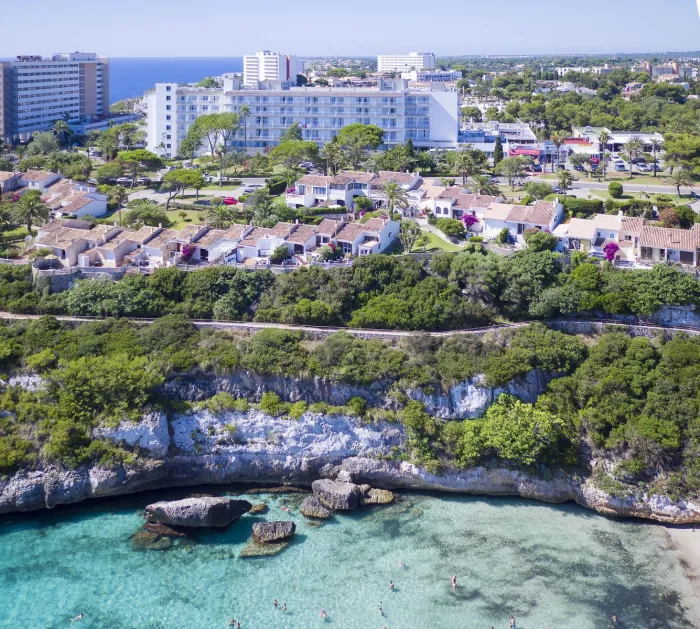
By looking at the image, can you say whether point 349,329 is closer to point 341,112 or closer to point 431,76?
point 341,112

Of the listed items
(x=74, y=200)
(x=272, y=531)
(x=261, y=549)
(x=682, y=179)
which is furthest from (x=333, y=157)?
(x=261, y=549)

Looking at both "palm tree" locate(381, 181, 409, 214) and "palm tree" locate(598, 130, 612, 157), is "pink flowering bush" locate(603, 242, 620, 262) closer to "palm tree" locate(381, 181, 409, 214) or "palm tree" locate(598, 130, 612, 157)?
"palm tree" locate(381, 181, 409, 214)

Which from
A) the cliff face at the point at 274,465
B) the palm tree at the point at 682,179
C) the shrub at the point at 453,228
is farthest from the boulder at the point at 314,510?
the palm tree at the point at 682,179

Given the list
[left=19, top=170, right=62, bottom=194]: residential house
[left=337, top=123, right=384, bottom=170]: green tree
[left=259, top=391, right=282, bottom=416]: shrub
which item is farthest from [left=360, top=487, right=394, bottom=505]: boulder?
[left=19, top=170, right=62, bottom=194]: residential house

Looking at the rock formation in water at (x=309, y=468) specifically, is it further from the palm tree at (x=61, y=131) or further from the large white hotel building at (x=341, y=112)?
the palm tree at (x=61, y=131)

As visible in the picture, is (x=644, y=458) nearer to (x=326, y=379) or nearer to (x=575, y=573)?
(x=575, y=573)

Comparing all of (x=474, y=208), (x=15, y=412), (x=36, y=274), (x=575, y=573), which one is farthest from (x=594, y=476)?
(x=36, y=274)
